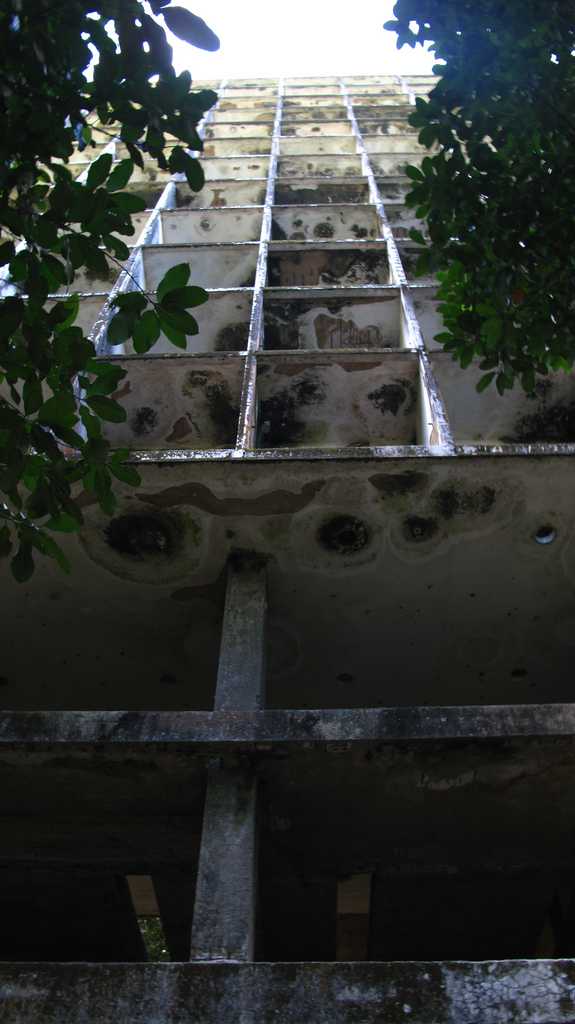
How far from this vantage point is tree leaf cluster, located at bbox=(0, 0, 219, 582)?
2516mm

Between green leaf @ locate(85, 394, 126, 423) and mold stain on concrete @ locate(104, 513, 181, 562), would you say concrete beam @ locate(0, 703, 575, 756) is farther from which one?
green leaf @ locate(85, 394, 126, 423)

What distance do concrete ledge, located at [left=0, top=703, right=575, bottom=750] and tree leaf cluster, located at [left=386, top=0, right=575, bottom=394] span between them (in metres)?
1.75

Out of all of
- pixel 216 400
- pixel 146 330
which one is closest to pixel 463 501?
pixel 216 400

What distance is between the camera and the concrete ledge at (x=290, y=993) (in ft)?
8.55

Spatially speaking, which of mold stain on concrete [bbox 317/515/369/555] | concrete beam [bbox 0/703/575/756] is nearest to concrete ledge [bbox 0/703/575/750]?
concrete beam [bbox 0/703/575/756]

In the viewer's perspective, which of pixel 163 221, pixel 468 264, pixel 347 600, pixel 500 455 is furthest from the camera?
pixel 163 221

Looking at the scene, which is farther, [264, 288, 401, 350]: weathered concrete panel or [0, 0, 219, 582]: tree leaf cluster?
[264, 288, 401, 350]: weathered concrete panel

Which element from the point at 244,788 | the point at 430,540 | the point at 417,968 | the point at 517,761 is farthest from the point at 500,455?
the point at 417,968

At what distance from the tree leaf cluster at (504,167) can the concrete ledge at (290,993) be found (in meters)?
2.71

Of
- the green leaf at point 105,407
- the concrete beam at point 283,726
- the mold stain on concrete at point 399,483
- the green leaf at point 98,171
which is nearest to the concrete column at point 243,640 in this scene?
the concrete beam at point 283,726

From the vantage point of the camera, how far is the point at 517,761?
390 cm

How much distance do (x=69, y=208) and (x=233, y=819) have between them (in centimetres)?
283

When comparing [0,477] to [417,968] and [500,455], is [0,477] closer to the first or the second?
[417,968]

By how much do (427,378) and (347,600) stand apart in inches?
72.4
